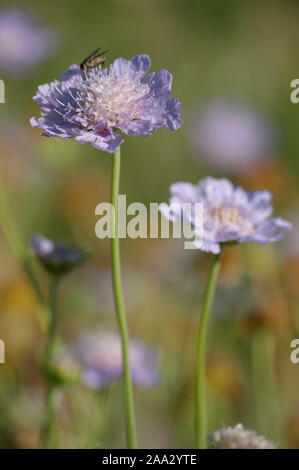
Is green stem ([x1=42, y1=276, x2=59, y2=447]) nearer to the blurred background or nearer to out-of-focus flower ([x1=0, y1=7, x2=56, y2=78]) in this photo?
the blurred background

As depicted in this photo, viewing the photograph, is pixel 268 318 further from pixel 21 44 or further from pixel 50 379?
pixel 21 44

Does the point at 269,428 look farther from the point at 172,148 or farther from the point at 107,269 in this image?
the point at 172,148

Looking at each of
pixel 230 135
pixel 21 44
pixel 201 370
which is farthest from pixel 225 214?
pixel 230 135

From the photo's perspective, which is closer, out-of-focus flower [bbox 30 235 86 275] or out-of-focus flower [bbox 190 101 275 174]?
out-of-focus flower [bbox 30 235 86 275]

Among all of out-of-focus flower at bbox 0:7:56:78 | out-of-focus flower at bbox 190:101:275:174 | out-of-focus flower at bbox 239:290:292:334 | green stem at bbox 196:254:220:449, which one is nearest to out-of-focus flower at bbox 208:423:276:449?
green stem at bbox 196:254:220:449

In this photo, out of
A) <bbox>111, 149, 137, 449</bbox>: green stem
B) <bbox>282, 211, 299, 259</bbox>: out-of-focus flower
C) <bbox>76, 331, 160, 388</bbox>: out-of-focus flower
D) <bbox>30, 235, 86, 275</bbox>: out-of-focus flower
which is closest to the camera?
<bbox>111, 149, 137, 449</bbox>: green stem

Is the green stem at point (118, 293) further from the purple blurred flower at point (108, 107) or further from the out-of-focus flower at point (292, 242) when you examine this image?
the out-of-focus flower at point (292, 242)
